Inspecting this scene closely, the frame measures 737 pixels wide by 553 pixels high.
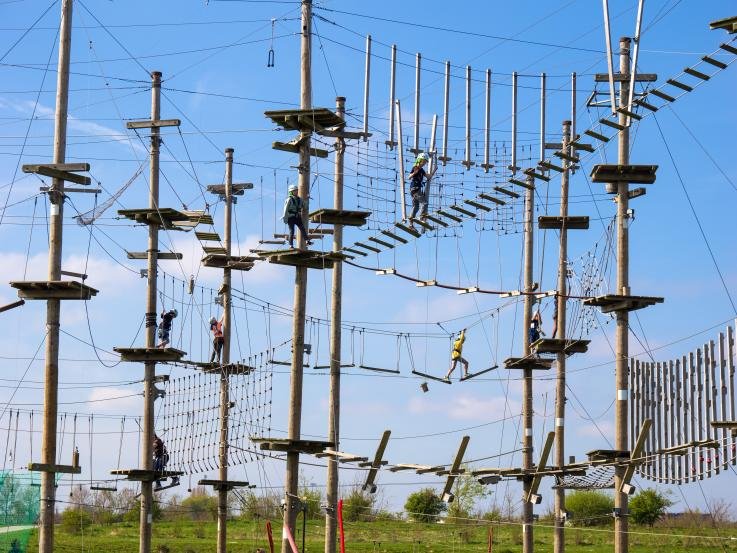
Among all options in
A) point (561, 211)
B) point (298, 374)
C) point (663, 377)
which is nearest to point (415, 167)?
point (298, 374)

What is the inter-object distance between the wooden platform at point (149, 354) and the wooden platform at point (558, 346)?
8.20 metres

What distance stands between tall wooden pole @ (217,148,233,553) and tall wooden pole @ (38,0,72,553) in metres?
7.16

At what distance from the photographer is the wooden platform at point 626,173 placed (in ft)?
86.5

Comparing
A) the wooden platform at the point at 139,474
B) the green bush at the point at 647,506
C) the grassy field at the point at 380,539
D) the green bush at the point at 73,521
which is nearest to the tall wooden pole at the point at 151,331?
the wooden platform at the point at 139,474

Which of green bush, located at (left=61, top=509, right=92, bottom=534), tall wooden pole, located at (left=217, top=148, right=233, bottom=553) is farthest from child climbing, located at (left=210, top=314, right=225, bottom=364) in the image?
green bush, located at (left=61, top=509, right=92, bottom=534)

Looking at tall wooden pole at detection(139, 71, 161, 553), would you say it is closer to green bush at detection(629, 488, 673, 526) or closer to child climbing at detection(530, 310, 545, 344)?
child climbing at detection(530, 310, 545, 344)

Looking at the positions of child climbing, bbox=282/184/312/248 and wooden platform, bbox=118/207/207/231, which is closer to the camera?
child climbing, bbox=282/184/312/248

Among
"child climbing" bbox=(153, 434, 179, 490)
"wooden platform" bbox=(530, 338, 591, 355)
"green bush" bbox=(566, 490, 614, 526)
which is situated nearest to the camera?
"wooden platform" bbox=(530, 338, 591, 355)

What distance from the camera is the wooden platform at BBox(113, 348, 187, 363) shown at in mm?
33031

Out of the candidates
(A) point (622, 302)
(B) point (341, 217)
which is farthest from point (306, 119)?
(A) point (622, 302)

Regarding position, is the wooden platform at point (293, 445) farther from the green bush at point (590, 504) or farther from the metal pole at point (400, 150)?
the green bush at point (590, 504)

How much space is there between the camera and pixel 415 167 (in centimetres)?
2623

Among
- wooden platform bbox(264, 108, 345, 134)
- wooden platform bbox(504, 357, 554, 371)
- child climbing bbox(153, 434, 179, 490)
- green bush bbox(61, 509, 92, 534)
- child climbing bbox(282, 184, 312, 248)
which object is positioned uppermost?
wooden platform bbox(264, 108, 345, 134)

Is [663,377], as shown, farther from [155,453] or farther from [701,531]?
[701,531]
